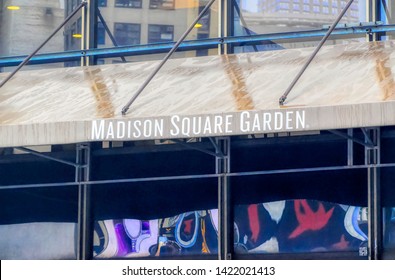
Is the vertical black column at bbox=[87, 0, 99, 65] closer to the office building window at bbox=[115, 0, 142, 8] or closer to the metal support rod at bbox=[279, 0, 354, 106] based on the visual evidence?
the office building window at bbox=[115, 0, 142, 8]

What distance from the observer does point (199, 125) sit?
40.8ft

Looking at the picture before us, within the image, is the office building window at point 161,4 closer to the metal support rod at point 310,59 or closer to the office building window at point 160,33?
the office building window at point 160,33

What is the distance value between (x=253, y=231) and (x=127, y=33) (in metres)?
3.35

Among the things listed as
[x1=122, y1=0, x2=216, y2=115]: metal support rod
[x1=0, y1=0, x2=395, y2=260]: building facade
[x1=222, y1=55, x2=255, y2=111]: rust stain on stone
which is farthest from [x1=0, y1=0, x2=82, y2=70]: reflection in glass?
[x1=222, y1=55, x2=255, y2=111]: rust stain on stone

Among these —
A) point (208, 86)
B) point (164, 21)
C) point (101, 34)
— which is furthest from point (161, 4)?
point (208, 86)

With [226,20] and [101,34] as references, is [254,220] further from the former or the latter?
[101,34]

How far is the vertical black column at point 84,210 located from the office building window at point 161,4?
2.14m

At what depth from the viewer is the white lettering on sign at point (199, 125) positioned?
39.4 feet

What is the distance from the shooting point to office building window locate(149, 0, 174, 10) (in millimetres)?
15273

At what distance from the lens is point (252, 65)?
14.1 metres

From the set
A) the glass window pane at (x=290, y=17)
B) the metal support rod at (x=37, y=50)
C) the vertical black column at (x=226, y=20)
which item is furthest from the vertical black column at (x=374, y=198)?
the metal support rod at (x=37, y=50)

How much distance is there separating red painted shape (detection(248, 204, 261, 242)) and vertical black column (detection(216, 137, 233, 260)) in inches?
9.4
